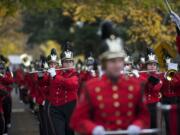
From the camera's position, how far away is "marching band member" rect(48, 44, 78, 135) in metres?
13.7

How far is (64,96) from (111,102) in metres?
6.17

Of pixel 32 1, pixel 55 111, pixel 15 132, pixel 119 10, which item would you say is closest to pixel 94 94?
pixel 55 111

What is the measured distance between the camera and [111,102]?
8008 mm

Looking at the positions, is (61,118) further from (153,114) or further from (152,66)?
(152,66)

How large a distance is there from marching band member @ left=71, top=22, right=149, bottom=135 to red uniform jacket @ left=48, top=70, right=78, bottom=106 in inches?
235

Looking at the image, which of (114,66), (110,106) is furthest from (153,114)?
(114,66)

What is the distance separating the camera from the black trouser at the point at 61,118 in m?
13.5

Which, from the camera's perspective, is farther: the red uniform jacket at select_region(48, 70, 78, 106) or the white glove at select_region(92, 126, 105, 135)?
the red uniform jacket at select_region(48, 70, 78, 106)

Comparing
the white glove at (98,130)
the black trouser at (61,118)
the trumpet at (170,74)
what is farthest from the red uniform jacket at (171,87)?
the white glove at (98,130)

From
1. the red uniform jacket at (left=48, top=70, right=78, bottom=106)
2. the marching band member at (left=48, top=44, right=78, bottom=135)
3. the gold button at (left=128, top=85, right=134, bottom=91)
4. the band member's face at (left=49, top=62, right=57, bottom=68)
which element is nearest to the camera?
the gold button at (left=128, top=85, right=134, bottom=91)

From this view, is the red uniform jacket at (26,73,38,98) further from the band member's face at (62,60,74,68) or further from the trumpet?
the band member's face at (62,60,74,68)

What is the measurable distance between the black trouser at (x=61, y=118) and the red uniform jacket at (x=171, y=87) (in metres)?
2.22

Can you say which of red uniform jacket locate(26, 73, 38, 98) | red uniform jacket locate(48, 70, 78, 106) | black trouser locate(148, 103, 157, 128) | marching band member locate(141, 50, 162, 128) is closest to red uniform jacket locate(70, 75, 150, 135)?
marching band member locate(141, 50, 162, 128)

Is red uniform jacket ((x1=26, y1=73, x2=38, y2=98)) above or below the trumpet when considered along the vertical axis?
below
